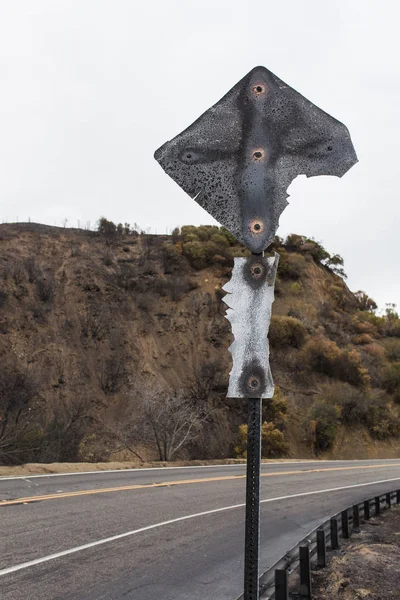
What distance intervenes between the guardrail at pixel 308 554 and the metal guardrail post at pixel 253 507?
9.33 feet

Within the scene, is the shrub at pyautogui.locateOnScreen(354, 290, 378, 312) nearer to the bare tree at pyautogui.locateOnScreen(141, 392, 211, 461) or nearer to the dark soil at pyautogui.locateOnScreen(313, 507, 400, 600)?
the bare tree at pyautogui.locateOnScreen(141, 392, 211, 461)

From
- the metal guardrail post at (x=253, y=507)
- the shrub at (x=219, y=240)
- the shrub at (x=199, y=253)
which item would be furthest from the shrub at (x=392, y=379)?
the metal guardrail post at (x=253, y=507)

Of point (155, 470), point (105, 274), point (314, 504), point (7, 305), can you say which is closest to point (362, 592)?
point (314, 504)

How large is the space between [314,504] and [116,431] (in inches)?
615

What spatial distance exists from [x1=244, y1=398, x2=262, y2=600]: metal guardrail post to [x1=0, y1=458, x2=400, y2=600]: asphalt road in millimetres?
4406

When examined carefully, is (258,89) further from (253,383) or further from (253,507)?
(253,507)

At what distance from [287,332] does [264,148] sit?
3846cm

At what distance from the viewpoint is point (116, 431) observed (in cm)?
2795

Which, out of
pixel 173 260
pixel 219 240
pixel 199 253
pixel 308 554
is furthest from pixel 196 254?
pixel 308 554

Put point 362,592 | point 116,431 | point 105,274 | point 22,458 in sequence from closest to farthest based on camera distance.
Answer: point 362,592
point 22,458
point 116,431
point 105,274

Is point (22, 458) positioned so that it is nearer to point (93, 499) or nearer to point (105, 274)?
point (93, 499)

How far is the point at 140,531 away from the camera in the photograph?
9.25 m

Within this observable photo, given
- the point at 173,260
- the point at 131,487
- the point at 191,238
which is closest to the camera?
the point at 131,487

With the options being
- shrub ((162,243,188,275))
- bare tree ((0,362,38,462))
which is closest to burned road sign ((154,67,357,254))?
bare tree ((0,362,38,462))
